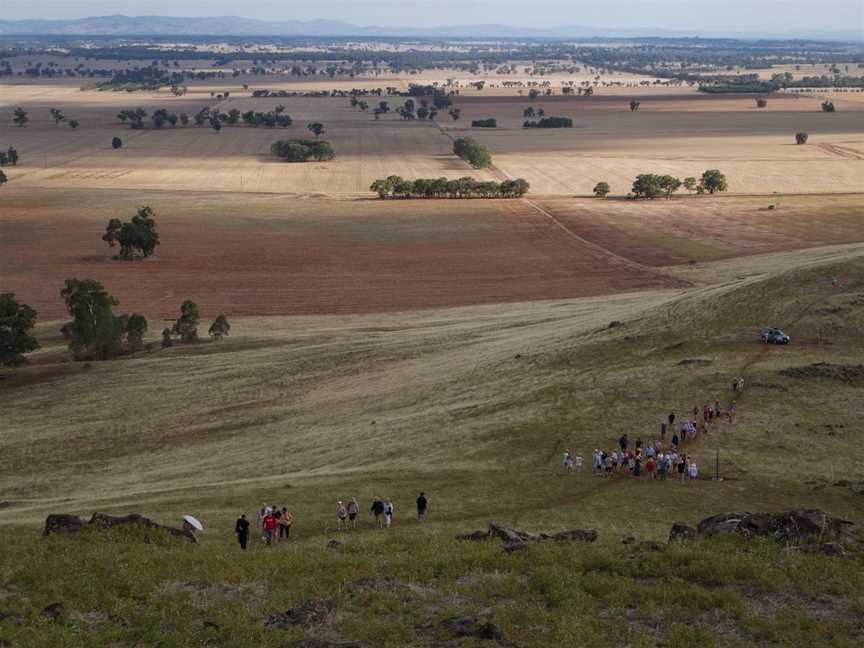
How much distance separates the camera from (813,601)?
25875 mm

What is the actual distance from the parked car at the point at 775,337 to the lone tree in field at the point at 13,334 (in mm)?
46086

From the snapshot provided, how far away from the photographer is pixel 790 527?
2952 centimetres

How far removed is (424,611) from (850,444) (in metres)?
22.1

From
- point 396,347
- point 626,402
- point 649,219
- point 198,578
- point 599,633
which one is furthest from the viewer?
point 649,219

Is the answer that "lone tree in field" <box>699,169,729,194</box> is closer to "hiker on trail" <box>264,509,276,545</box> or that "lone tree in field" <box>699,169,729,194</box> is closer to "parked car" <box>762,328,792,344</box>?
"parked car" <box>762,328,792,344</box>

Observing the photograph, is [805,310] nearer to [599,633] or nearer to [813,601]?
[813,601]

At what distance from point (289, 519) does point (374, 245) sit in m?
87.9

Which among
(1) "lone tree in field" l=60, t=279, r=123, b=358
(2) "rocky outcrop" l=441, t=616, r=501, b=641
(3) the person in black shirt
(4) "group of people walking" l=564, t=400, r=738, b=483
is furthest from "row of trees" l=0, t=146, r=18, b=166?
(2) "rocky outcrop" l=441, t=616, r=501, b=641

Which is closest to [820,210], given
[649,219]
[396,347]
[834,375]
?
[649,219]

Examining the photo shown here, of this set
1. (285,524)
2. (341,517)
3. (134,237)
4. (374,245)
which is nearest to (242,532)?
(285,524)

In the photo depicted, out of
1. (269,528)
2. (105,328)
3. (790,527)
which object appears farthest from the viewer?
(105,328)

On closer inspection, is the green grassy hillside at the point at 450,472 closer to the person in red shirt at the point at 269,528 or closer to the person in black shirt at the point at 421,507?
the person in black shirt at the point at 421,507

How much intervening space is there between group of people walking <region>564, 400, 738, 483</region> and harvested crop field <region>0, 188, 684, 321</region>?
5021 cm

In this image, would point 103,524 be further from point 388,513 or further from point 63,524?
point 388,513
